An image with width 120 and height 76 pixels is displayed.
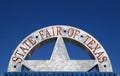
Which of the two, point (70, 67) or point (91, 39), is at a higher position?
point (91, 39)

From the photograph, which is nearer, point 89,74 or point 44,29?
point 89,74

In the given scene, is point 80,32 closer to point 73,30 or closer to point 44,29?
point 73,30

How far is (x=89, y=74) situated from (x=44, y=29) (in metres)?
6.49

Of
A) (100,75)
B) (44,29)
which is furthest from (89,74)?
(44,29)

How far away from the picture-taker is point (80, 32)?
35406 millimetres

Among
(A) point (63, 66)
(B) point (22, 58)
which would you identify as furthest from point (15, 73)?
(A) point (63, 66)

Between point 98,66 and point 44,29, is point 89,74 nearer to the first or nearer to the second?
point 98,66

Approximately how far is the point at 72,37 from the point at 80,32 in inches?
35.4

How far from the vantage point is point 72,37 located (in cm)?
3531

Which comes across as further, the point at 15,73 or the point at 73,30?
the point at 73,30

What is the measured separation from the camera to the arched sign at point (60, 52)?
34094mm

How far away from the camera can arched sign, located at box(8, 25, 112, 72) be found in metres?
34.1

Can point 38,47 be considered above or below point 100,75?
above

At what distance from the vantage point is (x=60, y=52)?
34844 millimetres
